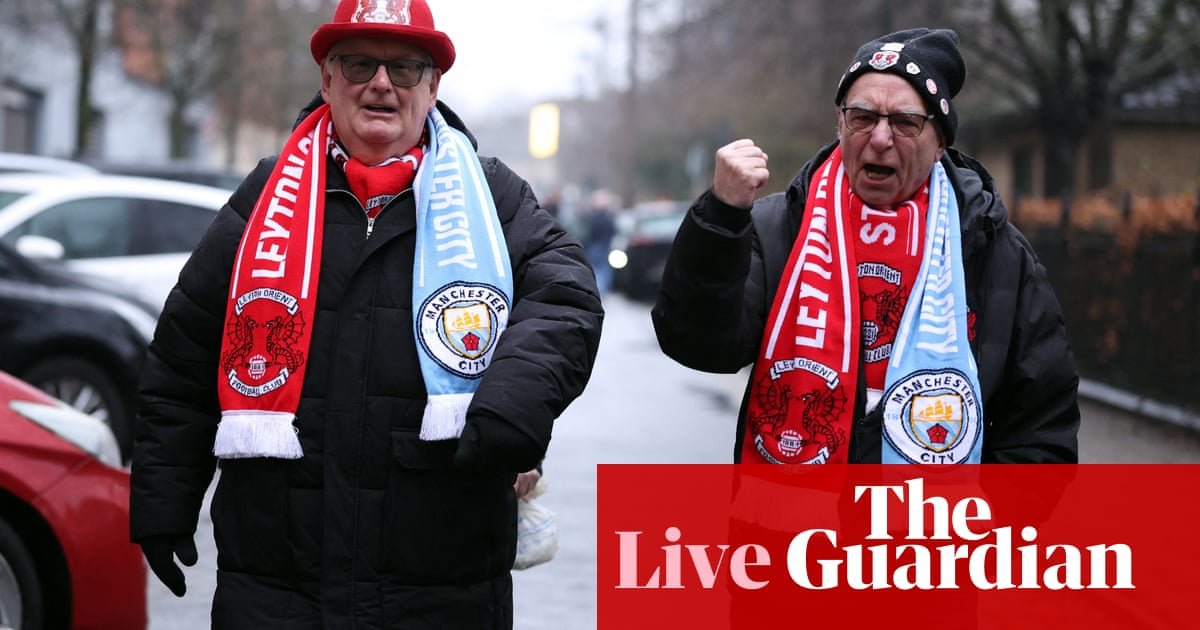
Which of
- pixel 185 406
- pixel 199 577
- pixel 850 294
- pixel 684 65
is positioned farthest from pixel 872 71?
pixel 684 65

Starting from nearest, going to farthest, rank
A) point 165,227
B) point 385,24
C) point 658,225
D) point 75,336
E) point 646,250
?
1. point 385,24
2. point 75,336
3. point 165,227
4. point 646,250
5. point 658,225

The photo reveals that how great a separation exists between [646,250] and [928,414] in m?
24.3

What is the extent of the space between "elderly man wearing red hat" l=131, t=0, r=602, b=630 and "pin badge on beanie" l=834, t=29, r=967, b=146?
74 centimetres

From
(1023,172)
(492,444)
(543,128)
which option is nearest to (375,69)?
(492,444)

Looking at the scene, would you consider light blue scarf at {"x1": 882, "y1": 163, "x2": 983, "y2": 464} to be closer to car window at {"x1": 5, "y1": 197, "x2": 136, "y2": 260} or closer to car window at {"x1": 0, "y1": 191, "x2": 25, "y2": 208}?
car window at {"x1": 5, "y1": 197, "x2": 136, "y2": 260}

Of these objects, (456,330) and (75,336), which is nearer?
(456,330)

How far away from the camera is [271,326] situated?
10.3ft

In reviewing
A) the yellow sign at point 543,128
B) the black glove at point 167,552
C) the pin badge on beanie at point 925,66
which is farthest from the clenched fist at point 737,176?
the yellow sign at point 543,128

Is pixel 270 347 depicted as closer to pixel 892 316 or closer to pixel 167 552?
pixel 167 552

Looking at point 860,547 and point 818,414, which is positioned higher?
point 818,414

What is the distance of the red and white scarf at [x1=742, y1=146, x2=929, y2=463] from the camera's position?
3.26 m

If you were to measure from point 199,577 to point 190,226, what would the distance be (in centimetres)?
436

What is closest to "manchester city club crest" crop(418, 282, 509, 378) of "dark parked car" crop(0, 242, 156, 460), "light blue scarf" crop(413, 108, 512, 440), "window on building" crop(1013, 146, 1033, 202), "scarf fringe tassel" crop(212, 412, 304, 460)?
"light blue scarf" crop(413, 108, 512, 440)

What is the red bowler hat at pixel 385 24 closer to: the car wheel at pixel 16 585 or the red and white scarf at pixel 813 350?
the red and white scarf at pixel 813 350
